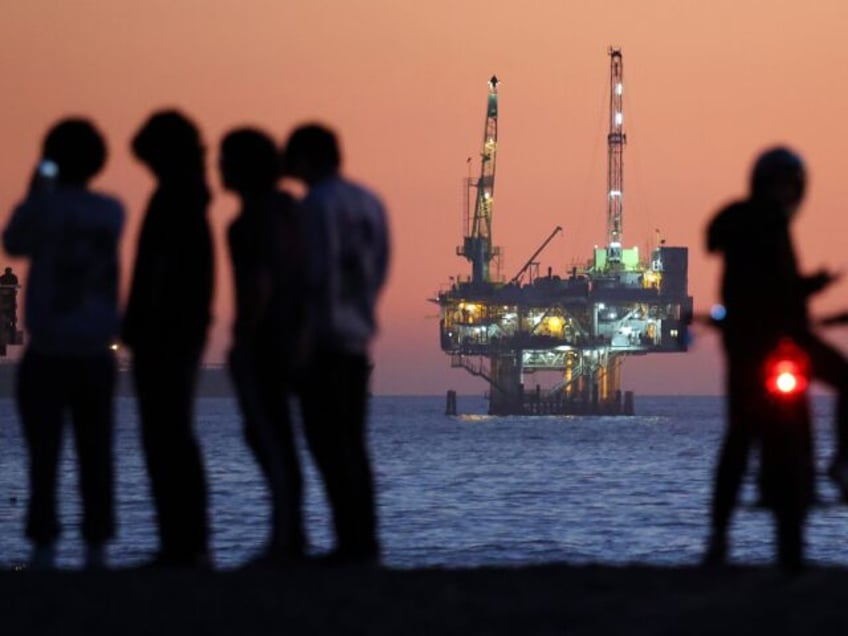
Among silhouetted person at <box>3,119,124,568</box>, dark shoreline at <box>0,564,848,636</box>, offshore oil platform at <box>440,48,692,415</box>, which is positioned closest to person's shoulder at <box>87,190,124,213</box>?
silhouetted person at <box>3,119,124,568</box>

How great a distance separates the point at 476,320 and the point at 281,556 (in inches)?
7227

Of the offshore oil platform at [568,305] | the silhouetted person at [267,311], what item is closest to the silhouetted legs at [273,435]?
the silhouetted person at [267,311]

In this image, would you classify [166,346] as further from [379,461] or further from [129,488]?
[379,461]

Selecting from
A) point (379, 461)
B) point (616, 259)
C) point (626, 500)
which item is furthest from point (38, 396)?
point (616, 259)

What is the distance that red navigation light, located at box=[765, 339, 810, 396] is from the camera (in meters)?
9.95

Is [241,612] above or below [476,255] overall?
below

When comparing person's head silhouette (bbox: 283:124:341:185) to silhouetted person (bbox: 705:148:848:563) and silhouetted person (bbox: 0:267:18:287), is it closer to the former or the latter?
silhouetted person (bbox: 705:148:848:563)

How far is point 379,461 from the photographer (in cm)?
10631

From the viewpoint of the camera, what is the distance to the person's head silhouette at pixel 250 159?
10469mm

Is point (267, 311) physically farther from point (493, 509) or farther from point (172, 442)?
point (493, 509)

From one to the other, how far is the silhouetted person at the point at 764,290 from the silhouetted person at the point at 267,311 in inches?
75.0

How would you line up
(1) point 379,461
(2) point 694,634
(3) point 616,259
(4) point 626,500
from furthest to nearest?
(3) point 616,259 < (1) point 379,461 < (4) point 626,500 < (2) point 694,634

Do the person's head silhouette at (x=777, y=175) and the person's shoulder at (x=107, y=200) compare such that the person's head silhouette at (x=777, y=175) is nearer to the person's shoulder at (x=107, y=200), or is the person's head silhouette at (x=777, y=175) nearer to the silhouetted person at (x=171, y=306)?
the silhouetted person at (x=171, y=306)

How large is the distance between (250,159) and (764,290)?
2411mm
